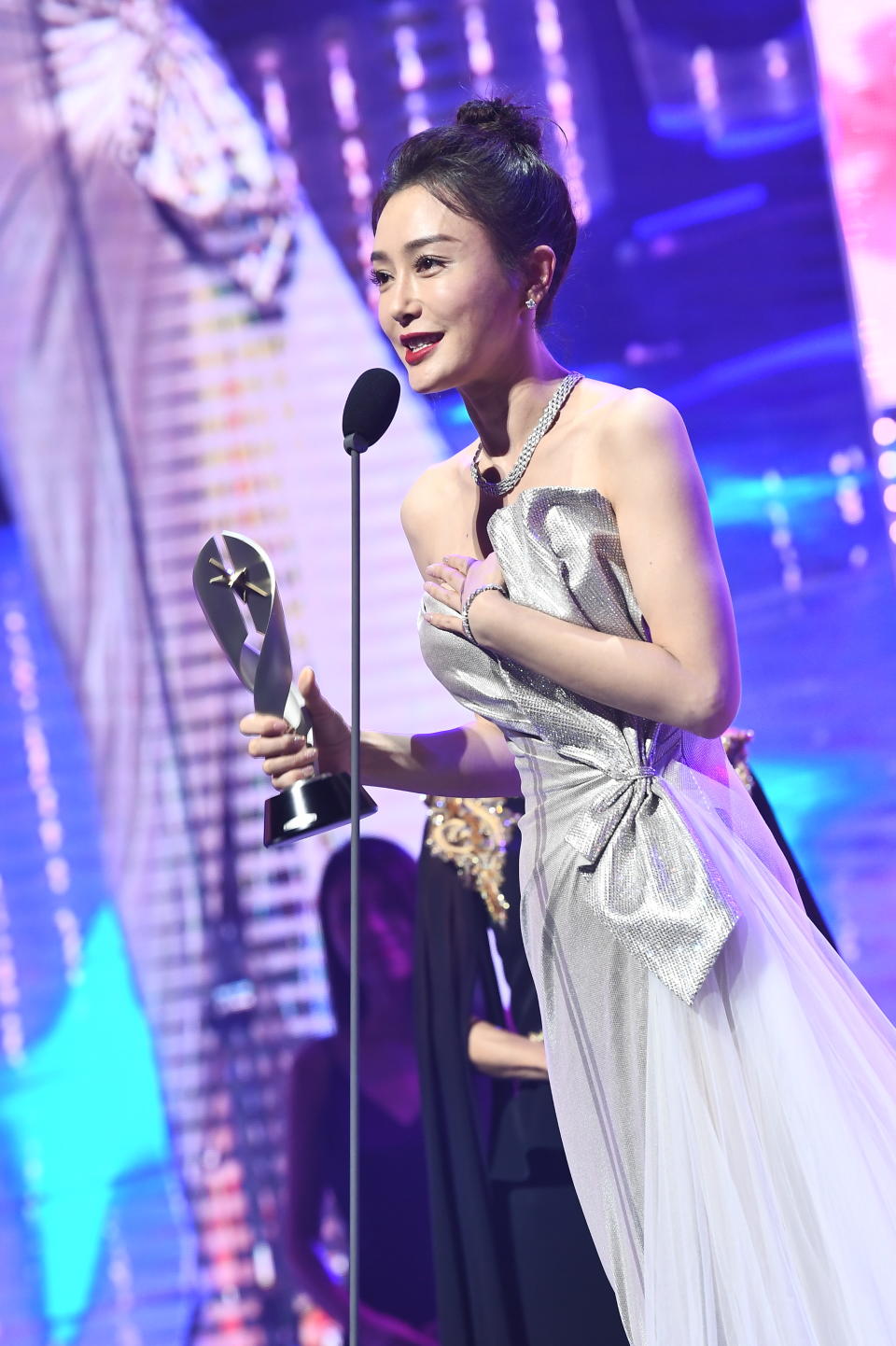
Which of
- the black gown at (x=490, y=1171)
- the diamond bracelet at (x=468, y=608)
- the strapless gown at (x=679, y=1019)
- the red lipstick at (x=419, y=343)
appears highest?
A: the red lipstick at (x=419, y=343)

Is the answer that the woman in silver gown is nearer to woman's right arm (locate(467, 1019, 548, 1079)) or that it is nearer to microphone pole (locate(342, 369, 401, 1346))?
microphone pole (locate(342, 369, 401, 1346))

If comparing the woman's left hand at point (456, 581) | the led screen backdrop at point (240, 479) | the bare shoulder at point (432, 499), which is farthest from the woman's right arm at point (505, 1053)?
the woman's left hand at point (456, 581)

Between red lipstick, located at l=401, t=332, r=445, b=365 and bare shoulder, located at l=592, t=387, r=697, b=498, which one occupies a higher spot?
red lipstick, located at l=401, t=332, r=445, b=365

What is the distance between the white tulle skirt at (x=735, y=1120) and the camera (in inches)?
48.5

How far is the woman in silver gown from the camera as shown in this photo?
1.26m

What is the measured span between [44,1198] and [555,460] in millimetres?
2747

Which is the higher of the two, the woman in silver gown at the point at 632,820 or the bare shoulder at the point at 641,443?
the bare shoulder at the point at 641,443

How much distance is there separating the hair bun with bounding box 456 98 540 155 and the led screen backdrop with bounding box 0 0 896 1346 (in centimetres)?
143

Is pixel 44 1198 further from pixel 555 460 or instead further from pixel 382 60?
pixel 382 60

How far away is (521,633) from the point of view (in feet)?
4.55

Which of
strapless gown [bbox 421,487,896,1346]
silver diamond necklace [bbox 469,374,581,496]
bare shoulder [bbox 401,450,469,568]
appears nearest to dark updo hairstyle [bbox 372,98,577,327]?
silver diamond necklace [bbox 469,374,581,496]

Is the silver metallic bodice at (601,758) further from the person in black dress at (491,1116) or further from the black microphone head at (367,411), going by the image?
the person in black dress at (491,1116)

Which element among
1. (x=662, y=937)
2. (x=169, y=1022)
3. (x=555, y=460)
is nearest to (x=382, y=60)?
(x=555, y=460)

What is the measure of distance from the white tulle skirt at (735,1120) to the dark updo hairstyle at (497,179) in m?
0.66
